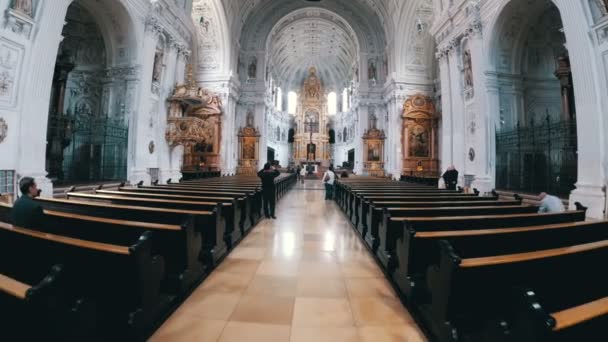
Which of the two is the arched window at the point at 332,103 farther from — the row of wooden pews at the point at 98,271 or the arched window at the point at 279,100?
the row of wooden pews at the point at 98,271

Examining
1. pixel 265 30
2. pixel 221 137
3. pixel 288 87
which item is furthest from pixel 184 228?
pixel 288 87

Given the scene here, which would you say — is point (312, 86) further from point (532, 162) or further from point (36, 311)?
point (36, 311)

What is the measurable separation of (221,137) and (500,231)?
16.8m

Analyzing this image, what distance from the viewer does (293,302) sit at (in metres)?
2.41

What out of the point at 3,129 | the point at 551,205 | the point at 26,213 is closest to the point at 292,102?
the point at 3,129

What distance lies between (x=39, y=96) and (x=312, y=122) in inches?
1163

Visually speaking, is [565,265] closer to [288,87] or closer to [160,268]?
[160,268]

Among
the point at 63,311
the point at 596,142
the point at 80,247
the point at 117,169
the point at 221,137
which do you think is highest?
the point at 221,137

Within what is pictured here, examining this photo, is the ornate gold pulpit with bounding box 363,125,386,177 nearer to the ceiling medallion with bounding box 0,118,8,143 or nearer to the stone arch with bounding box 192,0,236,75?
the stone arch with bounding box 192,0,236,75

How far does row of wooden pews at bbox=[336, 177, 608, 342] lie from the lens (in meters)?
1.03

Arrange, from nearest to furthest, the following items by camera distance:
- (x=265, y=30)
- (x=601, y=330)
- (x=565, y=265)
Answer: (x=601, y=330)
(x=565, y=265)
(x=265, y=30)

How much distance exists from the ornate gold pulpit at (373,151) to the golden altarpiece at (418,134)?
2.85m

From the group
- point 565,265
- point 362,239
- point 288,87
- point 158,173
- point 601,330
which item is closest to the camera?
point 601,330

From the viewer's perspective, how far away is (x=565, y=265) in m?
1.64
